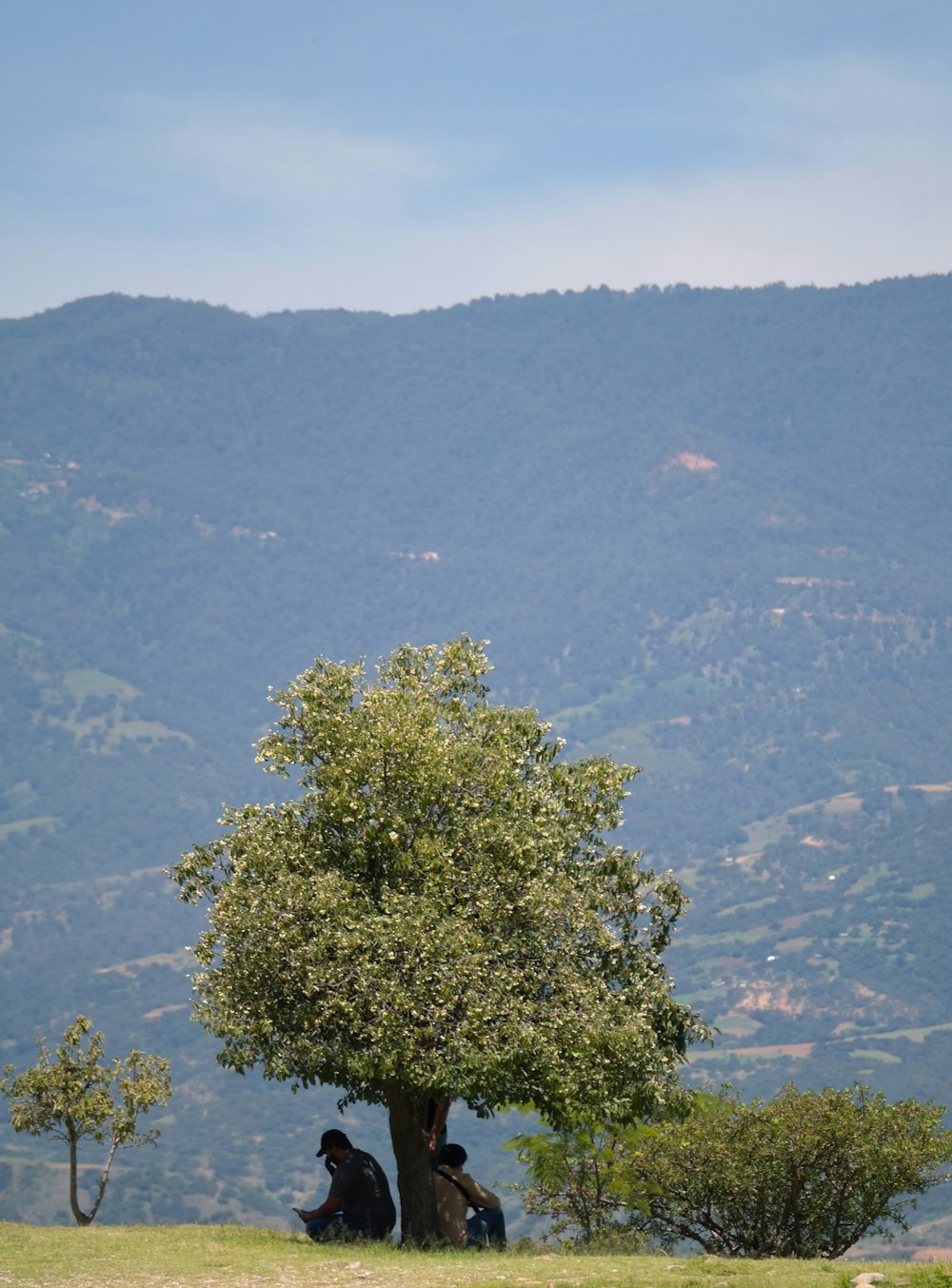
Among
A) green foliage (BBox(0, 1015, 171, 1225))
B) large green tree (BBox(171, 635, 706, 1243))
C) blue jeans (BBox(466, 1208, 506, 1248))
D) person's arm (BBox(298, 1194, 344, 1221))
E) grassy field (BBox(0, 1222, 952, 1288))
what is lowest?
blue jeans (BBox(466, 1208, 506, 1248))

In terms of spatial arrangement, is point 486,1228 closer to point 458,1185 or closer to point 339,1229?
point 458,1185

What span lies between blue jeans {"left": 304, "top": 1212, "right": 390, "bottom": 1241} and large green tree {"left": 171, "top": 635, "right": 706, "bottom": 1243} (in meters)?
0.55

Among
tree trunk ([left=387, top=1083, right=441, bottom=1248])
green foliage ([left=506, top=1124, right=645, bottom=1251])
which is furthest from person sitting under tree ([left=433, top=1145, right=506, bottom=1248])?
green foliage ([left=506, top=1124, right=645, bottom=1251])

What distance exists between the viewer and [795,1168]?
95.7ft

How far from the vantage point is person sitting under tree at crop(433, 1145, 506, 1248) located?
29328 mm

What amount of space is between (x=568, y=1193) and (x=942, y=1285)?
1523 cm

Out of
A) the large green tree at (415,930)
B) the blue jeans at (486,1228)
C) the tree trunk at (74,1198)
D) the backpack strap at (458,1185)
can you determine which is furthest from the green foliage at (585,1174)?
the tree trunk at (74,1198)

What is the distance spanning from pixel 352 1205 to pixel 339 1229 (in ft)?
1.28

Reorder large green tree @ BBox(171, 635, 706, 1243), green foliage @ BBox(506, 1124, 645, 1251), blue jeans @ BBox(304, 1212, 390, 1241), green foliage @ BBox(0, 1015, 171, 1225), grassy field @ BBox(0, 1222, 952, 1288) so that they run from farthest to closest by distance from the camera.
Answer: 1. green foliage @ BBox(0, 1015, 171, 1225)
2. green foliage @ BBox(506, 1124, 645, 1251)
3. blue jeans @ BBox(304, 1212, 390, 1241)
4. large green tree @ BBox(171, 635, 706, 1243)
5. grassy field @ BBox(0, 1222, 952, 1288)

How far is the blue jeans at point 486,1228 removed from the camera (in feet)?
97.5

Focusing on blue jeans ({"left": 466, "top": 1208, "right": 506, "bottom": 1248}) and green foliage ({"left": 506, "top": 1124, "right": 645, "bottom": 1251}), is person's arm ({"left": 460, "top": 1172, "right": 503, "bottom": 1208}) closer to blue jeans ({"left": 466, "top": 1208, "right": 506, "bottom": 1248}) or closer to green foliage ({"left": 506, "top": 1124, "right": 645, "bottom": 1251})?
blue jeans ({"left": 466, "top": 1208, "right": 506, "bottom": 1248})

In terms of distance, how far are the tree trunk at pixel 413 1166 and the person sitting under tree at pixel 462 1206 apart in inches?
6.9

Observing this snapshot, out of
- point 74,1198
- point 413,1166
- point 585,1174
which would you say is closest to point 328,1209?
point 413,1166

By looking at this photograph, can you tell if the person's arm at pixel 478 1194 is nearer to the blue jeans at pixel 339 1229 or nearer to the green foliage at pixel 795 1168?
the blue jeans at pixel 339 1229
